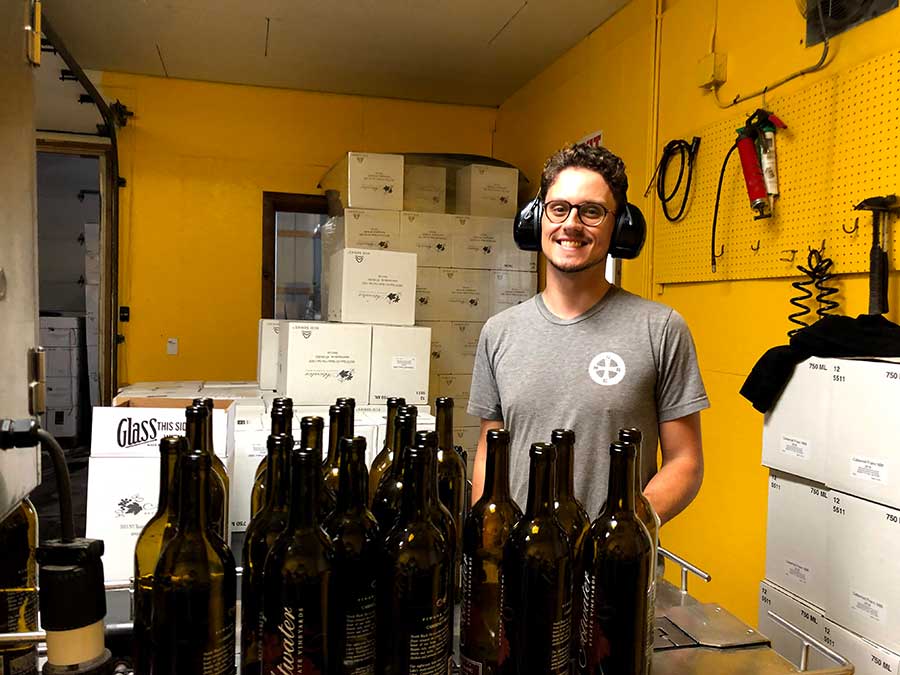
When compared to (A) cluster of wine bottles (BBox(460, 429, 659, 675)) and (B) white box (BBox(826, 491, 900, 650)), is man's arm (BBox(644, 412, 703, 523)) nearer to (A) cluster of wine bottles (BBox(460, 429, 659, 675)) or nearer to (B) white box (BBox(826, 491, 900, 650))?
(B) white box (BBox(826, 491, 900, 650))

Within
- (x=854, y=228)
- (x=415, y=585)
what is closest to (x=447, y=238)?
(x=854, y=228)

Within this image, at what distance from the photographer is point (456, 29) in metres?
3.51

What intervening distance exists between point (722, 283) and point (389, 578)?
2130 millimetres

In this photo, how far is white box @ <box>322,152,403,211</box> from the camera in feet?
11.7

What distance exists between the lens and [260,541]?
731 mm

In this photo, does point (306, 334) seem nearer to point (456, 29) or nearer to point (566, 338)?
point (566, 338)

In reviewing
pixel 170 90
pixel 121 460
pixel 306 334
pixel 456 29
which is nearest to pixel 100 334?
pixel 170 90

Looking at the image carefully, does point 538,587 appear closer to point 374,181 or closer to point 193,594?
point 193,594

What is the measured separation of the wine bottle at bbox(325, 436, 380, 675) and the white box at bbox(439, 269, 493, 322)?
3007 mm

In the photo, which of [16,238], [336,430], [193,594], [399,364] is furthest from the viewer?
[399,364]

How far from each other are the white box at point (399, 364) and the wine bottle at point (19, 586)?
1800 mm

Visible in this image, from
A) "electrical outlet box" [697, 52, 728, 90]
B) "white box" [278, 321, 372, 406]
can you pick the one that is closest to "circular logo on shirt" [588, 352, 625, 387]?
"white box" [278, 321, 372, 406]

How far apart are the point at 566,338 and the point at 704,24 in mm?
1805

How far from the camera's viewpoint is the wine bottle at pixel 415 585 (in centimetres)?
69
